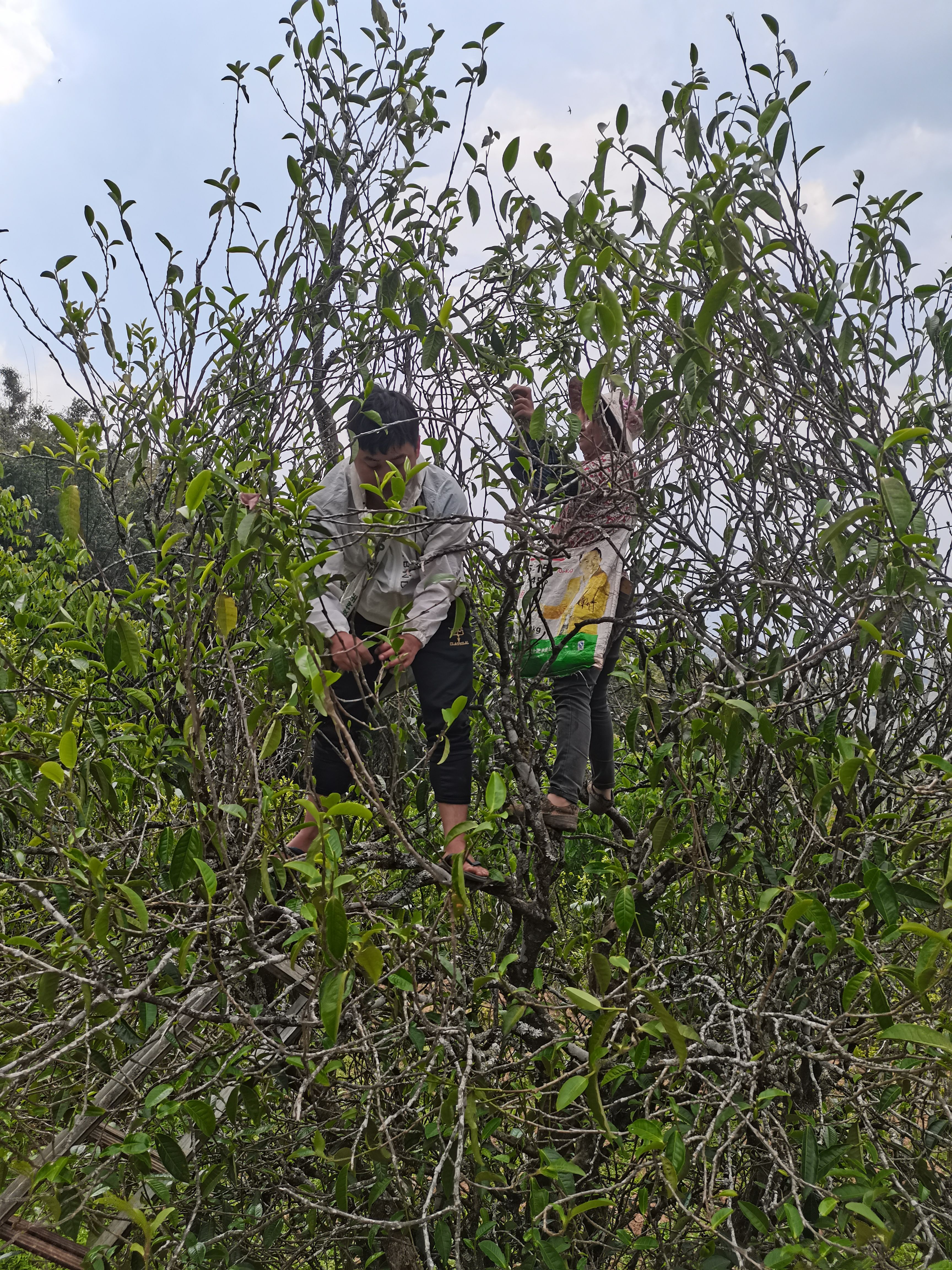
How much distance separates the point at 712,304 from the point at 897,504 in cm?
42

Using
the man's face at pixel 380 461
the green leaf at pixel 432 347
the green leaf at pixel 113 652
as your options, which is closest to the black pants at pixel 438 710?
the man's face at pixel 380 461

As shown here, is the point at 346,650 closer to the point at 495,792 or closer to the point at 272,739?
the point at 272,739

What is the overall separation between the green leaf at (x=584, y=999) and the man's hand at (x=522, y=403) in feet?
6.21

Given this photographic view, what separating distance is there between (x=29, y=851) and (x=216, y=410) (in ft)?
4.70

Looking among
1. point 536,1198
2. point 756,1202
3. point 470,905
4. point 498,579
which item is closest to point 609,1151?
point 756,1202

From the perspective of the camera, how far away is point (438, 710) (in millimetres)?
2443

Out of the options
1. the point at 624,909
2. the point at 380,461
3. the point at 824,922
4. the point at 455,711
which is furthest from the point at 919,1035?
the point at 380,461

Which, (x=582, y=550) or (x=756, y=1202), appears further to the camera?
(x=582, y=550)

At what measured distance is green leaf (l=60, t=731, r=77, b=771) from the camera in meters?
1.34

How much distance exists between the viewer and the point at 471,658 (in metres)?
2.43

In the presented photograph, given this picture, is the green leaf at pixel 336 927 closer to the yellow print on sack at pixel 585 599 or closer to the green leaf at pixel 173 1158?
the green leaf at pixel 173 1158

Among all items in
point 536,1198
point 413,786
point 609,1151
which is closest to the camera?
point 536,1198

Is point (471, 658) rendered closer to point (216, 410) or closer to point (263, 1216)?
point (216, 410)

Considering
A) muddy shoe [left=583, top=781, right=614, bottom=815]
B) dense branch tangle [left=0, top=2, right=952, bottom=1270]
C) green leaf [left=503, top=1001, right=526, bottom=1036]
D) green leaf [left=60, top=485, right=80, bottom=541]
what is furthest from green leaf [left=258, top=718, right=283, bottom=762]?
muddy shoe [left=583, top=781, right=614, bottom=815]
